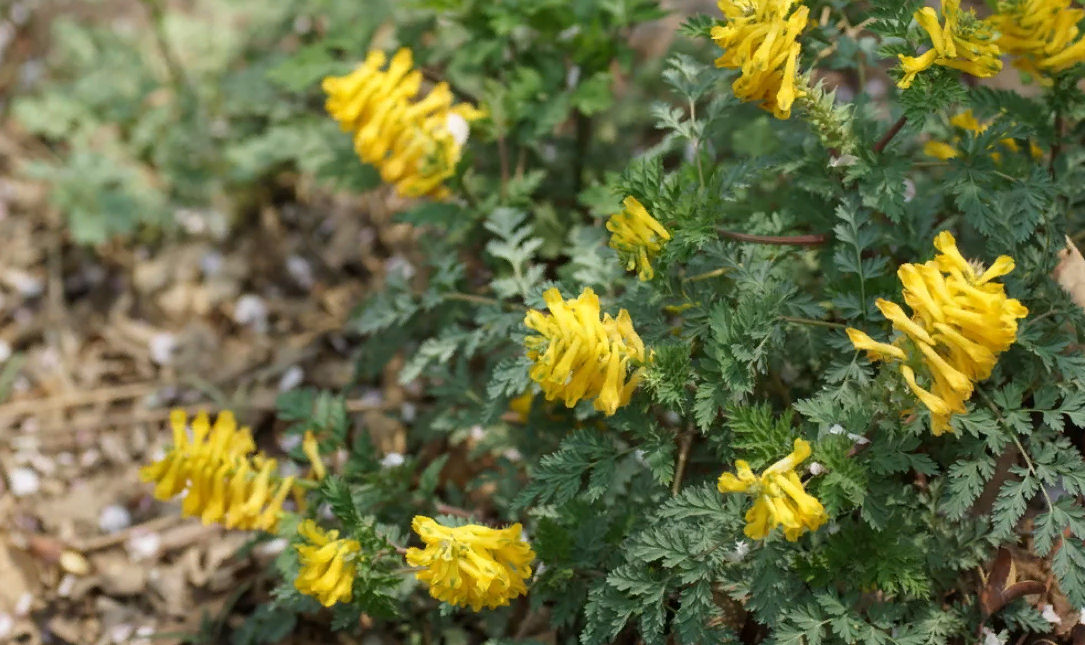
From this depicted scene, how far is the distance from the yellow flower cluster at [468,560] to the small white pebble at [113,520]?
5.00ft

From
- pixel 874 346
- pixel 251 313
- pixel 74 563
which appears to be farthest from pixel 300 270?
pixel 874 346

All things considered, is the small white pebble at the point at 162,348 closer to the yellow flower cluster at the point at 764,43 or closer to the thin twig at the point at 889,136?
the yellow flower cluster at the point at 764,43

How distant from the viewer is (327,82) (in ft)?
7.90

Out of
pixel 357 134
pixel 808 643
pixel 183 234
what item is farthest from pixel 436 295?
pixel 183 234

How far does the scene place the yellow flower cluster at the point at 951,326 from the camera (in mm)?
1540

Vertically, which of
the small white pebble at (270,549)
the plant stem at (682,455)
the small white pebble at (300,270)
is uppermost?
the plant stem at (682,455)

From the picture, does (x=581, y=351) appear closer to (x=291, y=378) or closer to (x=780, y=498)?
(x=780, y=498)

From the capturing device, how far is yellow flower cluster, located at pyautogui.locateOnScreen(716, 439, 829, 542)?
1572mm

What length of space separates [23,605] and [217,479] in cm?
98

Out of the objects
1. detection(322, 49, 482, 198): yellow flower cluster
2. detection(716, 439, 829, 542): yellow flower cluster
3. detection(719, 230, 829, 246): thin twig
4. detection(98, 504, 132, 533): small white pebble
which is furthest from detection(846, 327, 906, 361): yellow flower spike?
detection(98, 504, 132, 533): small white pebble

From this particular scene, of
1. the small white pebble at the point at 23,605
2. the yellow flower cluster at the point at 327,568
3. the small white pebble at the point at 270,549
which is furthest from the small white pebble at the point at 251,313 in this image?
the yellow flower cluster at the point at 327,568

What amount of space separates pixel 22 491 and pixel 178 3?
258 centimetres

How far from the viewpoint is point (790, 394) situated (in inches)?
86.9

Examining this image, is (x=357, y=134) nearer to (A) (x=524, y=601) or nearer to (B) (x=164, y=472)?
(B) (x=164, y=472)
